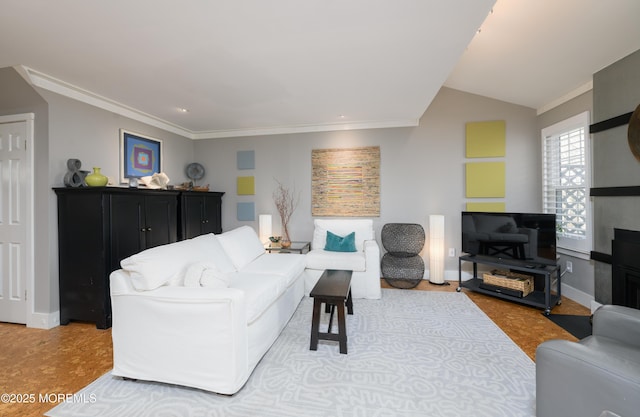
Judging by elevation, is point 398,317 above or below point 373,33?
below

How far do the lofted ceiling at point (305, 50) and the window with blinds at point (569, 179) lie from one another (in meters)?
0.45

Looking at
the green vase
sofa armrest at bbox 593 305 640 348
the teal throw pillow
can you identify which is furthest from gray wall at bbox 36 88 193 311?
sofa armrest at bbox 593 305 640 348

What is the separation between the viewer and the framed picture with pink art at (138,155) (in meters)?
3.32

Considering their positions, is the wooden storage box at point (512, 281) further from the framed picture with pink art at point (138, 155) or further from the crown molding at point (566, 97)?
the framed picture with pink art at point (138, 155)

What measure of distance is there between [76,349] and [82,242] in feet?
3.24

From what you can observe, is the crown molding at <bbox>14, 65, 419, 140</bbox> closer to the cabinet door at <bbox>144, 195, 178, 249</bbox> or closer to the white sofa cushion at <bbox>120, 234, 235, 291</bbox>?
the cabinet door at <bbox>144, 195, 178, 249</bbox>

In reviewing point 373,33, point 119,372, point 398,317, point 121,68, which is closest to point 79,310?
point 119,372

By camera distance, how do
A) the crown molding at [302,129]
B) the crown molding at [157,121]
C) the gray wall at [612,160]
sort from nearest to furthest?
the gray wall at [612,160] → the crown molding at [157,121] → the crown molding at [302,129]

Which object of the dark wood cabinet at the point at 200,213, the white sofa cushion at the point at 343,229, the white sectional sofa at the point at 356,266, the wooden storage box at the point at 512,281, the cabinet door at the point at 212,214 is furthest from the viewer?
the cabinet door at the point at 212,214

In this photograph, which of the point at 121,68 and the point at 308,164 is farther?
Result: the point at 308,164

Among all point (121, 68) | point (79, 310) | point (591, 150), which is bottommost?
point (79, 310)

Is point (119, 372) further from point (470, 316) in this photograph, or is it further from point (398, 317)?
point (470, 316)

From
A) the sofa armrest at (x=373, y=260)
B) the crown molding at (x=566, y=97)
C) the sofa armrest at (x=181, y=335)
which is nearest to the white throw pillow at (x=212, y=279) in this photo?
the sofa armrest at (x=181, y=335)

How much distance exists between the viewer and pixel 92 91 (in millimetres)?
2842
